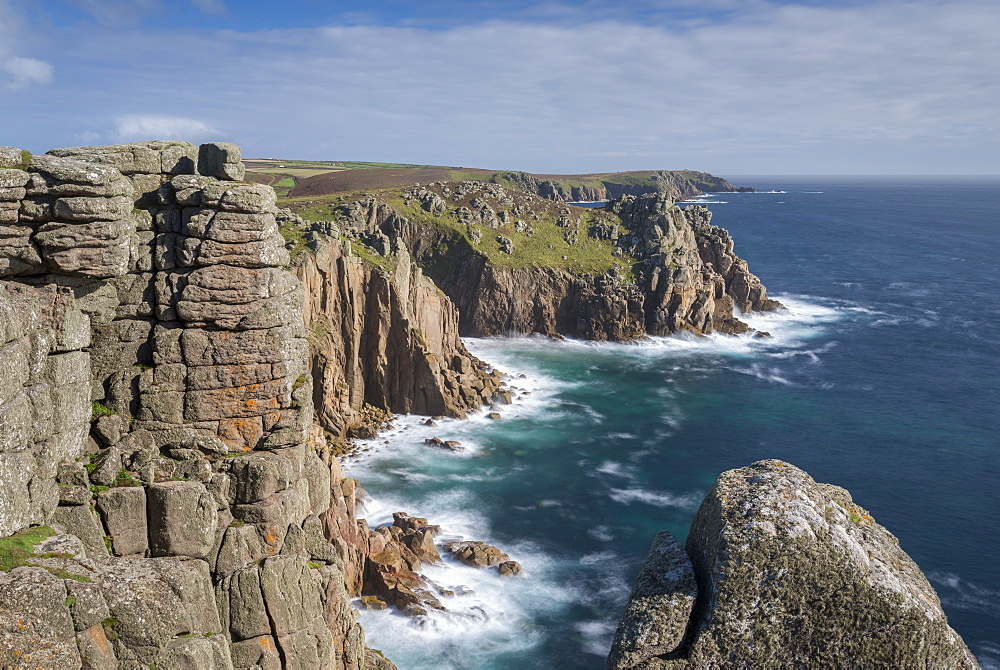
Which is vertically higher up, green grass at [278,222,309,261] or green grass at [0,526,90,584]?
green grass at [278,222,309,261]

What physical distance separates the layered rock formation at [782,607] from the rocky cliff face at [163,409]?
13.1 meters

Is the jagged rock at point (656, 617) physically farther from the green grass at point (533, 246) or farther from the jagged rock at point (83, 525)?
the green grass at point (533, 246)

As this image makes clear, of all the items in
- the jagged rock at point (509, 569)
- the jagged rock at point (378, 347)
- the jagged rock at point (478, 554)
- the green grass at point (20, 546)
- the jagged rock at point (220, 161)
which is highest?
the jagged rock at point (220, 161)

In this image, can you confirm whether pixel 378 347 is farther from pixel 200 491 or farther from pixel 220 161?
pixel 200 491

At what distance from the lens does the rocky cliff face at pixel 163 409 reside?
1989 centimetres

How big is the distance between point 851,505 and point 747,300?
13872 centimetres

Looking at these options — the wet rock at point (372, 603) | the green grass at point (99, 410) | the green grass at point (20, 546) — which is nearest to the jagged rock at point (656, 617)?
the green grass at point (20, 546)

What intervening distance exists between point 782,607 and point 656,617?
9.50ft

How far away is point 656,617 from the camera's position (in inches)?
640

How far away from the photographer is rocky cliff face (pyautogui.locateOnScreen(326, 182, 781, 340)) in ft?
438

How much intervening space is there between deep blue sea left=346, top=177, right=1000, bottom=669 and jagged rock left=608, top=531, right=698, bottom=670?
108ft

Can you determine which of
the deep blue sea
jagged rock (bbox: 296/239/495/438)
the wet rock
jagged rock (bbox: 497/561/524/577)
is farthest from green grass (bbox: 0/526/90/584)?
jagged rock (bbox: 296/239/495/438)

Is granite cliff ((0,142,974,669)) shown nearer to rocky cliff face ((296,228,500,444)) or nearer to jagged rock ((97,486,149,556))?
jagged rock ((97,486,149,556))

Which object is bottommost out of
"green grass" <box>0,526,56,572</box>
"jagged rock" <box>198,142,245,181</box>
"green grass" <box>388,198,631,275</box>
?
"green grass" <box>0,526,56,572</box>
